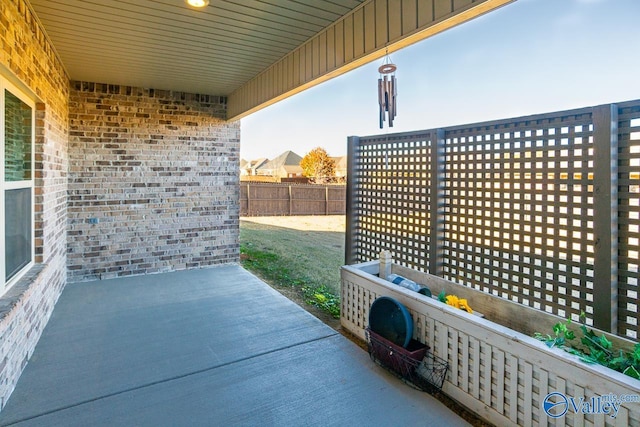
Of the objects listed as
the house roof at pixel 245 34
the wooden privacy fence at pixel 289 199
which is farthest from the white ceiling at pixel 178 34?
the wooden privacy fence at pixel 289 199

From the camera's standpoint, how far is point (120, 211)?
19.3 feet

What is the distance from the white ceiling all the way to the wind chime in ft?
2.06

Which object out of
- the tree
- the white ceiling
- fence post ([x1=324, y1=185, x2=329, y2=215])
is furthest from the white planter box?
the tree

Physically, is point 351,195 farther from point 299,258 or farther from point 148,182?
point 148,182

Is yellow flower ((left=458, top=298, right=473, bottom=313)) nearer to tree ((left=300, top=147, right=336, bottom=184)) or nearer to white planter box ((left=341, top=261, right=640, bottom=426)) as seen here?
white planter box ((left=341, top=261, right=640, bottom=426))

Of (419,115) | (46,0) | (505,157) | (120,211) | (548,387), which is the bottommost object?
(548,387)

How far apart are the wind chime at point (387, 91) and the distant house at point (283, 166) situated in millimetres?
36998

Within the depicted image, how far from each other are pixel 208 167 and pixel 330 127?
62.7 feet

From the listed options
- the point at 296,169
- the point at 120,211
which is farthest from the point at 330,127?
the point at 120,211

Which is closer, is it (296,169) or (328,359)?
(328,359)

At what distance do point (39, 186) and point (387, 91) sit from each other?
3615 millimetres

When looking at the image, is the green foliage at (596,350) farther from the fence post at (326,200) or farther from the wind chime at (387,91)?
the fence post at (326,200)

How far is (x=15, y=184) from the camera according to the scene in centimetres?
310

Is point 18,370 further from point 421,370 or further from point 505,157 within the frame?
point 505,157
